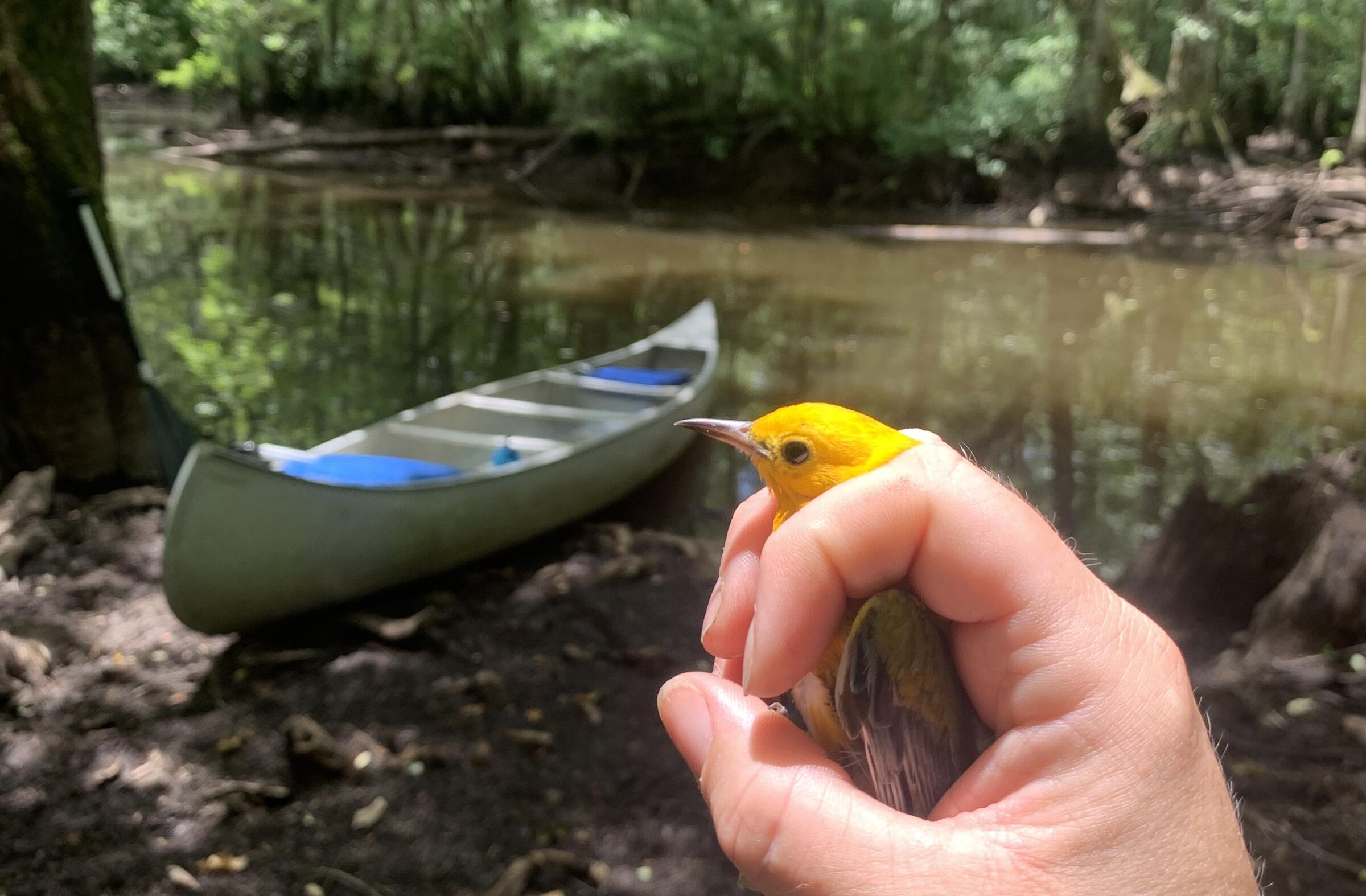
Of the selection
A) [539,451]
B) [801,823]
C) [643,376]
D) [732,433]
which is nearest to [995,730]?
[801,823]

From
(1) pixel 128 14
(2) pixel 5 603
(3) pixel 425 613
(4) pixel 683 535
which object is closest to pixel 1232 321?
(4) pixel 683 535

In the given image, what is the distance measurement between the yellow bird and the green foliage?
63.6 ft

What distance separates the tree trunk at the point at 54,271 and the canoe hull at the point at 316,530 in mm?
1690

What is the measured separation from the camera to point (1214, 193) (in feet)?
61.1

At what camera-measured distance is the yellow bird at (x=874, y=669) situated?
1.12m

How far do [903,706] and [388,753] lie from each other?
2.78 m

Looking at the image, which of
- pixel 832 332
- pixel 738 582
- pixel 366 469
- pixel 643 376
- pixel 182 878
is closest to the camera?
pixel 738 582

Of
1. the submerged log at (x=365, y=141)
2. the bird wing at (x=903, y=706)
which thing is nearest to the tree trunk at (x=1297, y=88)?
the submerged log at (x=365, y=141)

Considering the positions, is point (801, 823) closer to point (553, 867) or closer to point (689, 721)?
point (689, 721)

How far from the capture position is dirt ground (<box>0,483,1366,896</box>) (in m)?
2.79

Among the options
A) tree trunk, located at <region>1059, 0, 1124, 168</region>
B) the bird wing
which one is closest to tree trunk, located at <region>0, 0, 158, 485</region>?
the bird wing

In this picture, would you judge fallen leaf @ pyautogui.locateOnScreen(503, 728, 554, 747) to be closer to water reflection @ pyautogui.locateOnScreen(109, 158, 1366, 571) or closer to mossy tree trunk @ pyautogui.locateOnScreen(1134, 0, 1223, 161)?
water reflection @ pyautogui.locateOnScreen(109, 158, 1366, 571)

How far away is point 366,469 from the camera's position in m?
4.73

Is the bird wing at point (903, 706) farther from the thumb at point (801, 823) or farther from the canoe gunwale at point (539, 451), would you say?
the canoe gunwale at point (539, 451)
